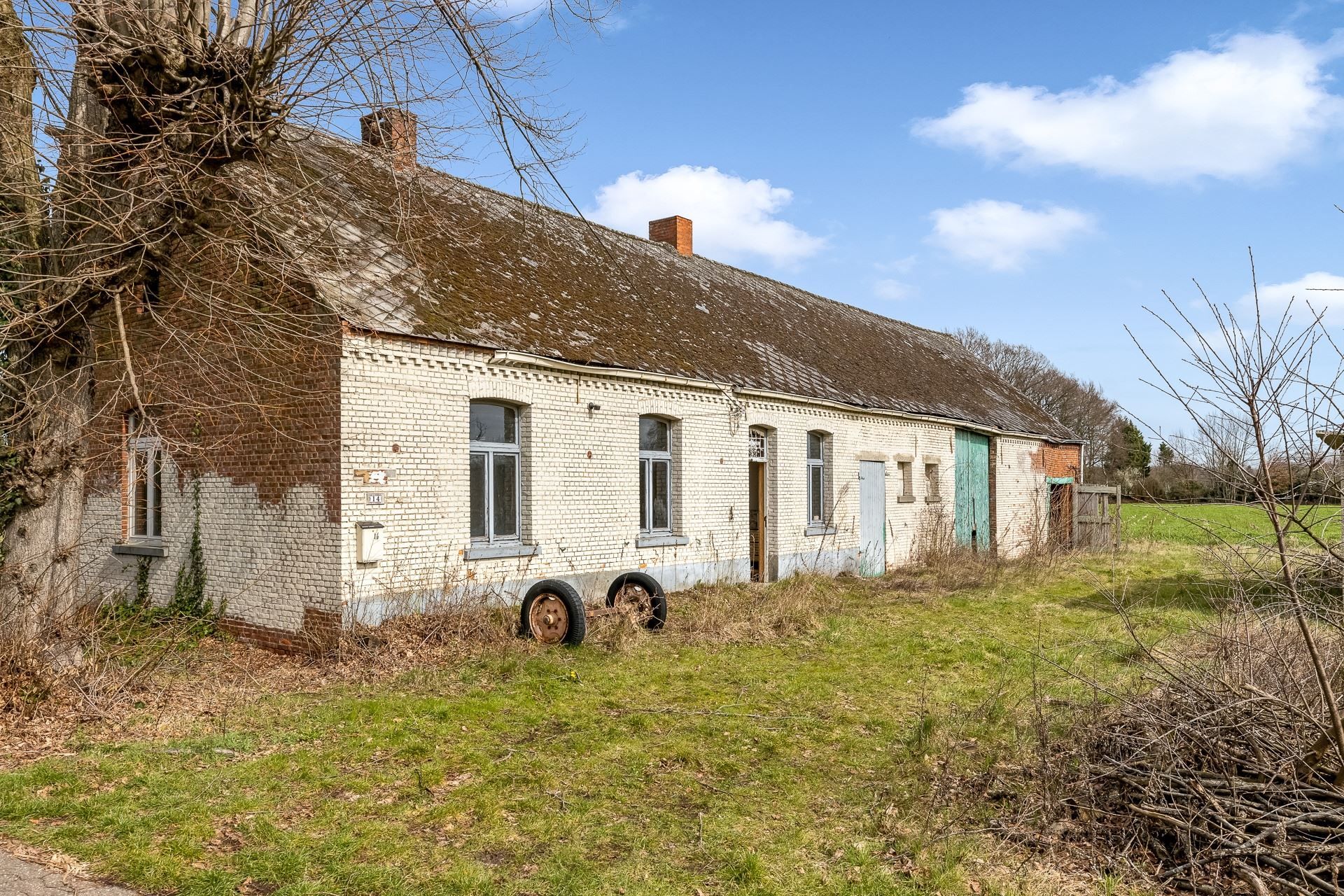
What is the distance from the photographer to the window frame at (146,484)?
11914mm

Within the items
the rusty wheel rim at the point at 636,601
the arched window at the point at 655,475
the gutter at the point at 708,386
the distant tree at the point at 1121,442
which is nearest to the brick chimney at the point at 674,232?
the gutter at the point at 708,386

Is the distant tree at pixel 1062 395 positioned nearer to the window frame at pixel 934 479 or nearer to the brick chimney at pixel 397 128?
the window frame at pixel 934 479

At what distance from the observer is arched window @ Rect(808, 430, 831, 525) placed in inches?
688

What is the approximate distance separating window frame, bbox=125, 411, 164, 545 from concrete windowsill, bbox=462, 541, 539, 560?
165 inches

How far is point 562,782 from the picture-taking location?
6.00m

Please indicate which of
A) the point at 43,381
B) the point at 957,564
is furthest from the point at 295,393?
the point at 957,564

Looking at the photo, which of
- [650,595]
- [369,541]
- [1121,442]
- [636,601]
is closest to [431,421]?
[369,541]

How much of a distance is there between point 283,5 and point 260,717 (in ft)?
18.3

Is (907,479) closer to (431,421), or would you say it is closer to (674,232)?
(674,232)

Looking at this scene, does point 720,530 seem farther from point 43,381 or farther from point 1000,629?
point 43,381

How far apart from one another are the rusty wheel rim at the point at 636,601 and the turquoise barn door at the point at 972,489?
1147 cm

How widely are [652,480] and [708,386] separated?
178 centimetres

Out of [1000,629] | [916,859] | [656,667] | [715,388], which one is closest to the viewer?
[916,859]

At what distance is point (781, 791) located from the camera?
5.88 meters
